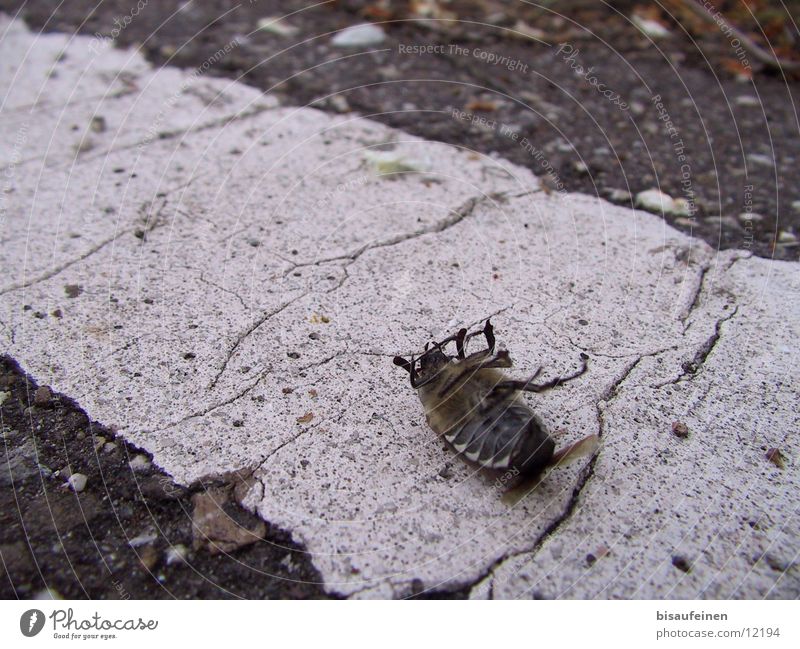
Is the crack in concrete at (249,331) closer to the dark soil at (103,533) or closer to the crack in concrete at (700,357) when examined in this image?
the dark soil at (103,533)

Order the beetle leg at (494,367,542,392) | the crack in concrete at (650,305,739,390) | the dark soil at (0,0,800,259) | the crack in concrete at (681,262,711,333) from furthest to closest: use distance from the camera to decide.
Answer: the dark soil at (0,0,800,259) < the crack in concrete at (681,262,711,333) < the crack in concrete at (650,305,739,390) < the beetle leg at (494,367,542,392)

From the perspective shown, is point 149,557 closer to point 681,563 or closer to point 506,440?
point 506,440

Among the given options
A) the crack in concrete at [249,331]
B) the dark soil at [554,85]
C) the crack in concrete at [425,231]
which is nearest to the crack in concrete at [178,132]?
the dark soil at [554,85]

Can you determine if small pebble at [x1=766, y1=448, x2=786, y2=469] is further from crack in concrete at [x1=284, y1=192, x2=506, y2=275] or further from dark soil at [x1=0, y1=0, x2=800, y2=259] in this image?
crack in concrete at [x1=284, y1=192, x2=506, y2=275]

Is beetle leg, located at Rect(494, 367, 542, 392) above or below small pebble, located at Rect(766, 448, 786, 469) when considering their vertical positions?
above

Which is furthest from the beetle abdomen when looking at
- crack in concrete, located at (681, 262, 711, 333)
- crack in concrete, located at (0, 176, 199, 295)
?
crack in concrete, located at (0, 176, 199, 295)

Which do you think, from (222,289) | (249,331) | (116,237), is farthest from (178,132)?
(249,331)
